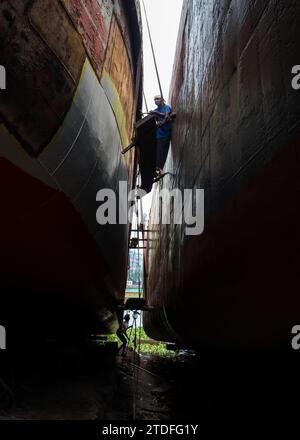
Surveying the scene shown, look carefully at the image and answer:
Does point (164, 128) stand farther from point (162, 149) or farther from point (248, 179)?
point (248, 179)

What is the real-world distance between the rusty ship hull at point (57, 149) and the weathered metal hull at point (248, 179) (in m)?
1.03

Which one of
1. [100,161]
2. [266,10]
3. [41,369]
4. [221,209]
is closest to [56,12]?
[100,161]

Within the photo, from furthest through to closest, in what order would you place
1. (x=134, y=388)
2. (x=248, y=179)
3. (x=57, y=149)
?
(x=134, y=388)
(x=57, y=149)
(x=248, y=179)

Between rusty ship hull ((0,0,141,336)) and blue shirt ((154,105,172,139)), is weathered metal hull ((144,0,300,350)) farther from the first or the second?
blue shirt ((154,105,172,139))

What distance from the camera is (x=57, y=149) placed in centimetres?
242

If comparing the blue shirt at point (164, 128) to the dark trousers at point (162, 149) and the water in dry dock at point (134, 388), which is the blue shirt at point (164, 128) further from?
the water in dry dock at point (134, 388)

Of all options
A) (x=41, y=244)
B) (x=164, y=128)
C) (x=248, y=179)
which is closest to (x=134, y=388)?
(x=41, y=244)

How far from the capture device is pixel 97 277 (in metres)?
3.65

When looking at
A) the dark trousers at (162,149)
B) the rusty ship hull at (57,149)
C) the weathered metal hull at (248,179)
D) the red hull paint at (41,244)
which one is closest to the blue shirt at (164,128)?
the dark trousers at (162,149)

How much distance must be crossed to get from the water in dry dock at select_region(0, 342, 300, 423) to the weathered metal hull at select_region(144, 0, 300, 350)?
327 mm

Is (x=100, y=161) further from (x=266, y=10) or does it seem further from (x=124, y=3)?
(x=124, y=3)

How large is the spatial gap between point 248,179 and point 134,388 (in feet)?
10.5

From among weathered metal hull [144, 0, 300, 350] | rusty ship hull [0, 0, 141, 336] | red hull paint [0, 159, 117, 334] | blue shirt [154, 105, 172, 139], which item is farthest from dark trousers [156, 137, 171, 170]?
red hull paint [0, 159, 117, 334]

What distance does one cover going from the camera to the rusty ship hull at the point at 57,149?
2080 millimetres
